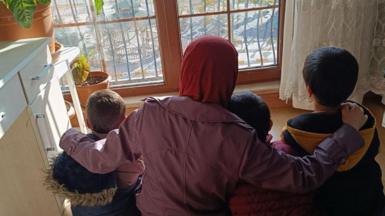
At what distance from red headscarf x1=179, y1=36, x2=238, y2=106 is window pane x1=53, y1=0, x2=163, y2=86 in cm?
138

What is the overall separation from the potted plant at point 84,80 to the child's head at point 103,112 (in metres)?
0.87

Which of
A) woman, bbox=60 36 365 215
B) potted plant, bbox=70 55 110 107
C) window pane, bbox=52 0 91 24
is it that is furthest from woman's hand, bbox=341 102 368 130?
window pane, bbox=52 0 91 24

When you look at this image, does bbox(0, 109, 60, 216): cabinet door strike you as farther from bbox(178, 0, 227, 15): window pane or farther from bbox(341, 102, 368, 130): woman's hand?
bbox(178, 0, 227, 15): window pane

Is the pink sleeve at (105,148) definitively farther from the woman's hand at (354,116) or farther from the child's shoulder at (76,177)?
the woman's hand at (354,116)

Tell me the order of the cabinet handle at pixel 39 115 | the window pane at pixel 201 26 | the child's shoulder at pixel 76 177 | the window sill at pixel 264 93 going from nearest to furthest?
the child's shoulder at pixel 76 177
the cabinet handle at pixel 39 115
the window pane at pixel 201 26
the window sill at pixel 264 93

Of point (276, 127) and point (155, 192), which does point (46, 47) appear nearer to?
point (155, 192)

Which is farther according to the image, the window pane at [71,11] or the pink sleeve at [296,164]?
the window pane at [71,11]

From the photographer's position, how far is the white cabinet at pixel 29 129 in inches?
53.7

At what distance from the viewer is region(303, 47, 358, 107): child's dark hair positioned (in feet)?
3.67

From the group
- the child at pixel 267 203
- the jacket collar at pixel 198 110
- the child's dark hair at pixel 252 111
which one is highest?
the jacket collar at pixel 198 110

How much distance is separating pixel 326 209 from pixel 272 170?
0.96 feet

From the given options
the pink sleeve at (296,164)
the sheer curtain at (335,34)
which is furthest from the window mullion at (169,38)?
the pink sleeve at (296,164)

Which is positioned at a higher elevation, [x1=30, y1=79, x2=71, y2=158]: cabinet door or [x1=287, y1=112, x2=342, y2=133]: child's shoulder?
[x1=287, y1=112, x2=342, y2=133]: child's shoulder

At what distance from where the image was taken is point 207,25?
7.96 feet
